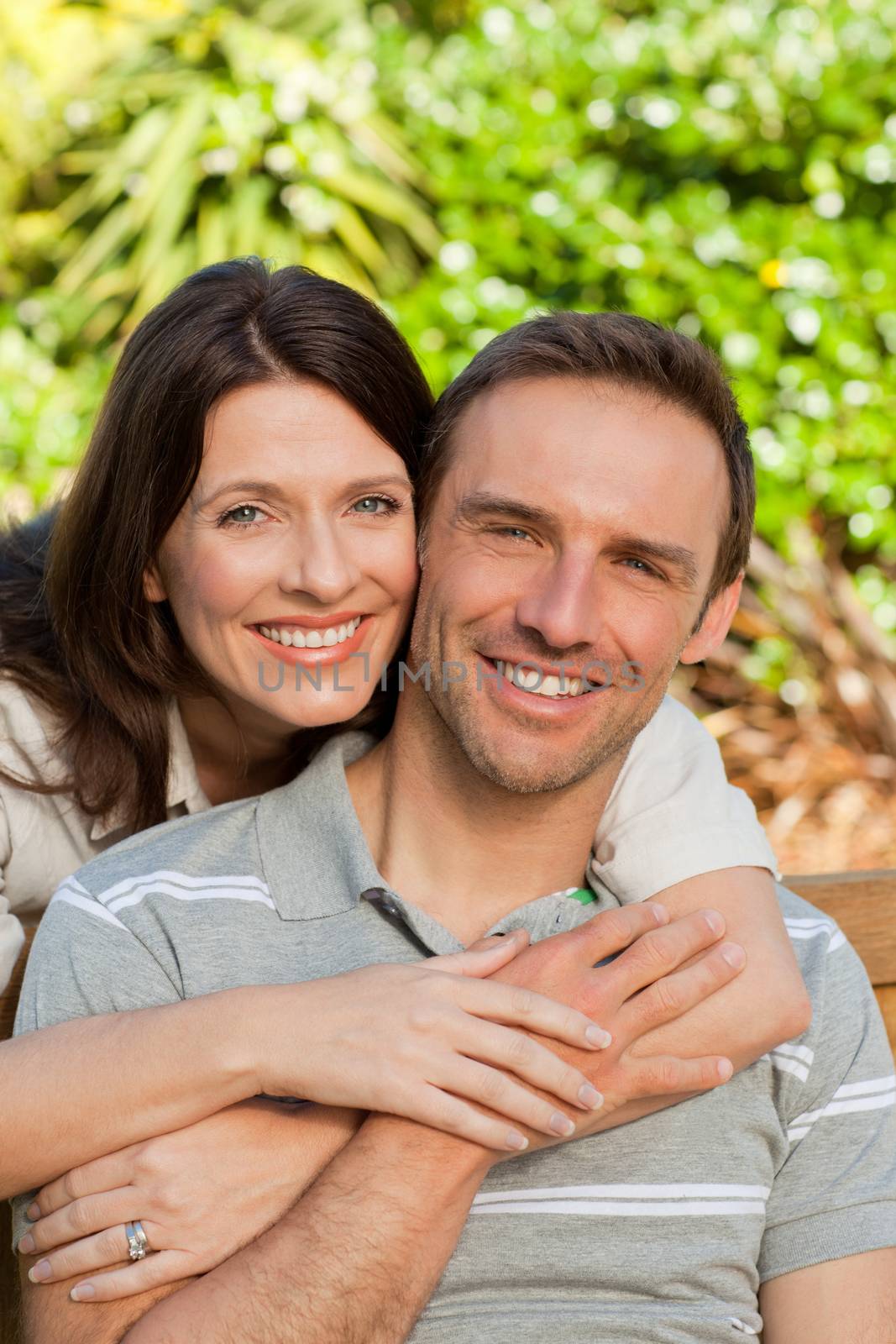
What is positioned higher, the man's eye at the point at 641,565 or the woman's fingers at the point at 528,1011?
the man's eye at the point at 641,565

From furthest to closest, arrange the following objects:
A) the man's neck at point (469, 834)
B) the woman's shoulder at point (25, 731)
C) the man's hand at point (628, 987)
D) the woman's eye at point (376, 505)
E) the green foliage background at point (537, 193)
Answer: the green foliage background at point (537, 193) < the woman's shoulder at point (25, 731) < the woman's eye at point (376, 505) < the man's neck at point (469, 834) < the man's hand at point (628, 987)

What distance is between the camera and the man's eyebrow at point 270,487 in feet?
7.52

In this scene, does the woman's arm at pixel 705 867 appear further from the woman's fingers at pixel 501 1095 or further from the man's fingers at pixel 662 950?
the woman's fingers at pixel 501 1095

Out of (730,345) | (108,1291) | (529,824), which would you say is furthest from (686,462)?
(730,345)

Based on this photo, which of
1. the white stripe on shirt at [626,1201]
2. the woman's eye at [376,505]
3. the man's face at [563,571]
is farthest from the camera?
the woman's eye at [376,505]

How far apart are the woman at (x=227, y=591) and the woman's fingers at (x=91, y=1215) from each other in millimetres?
129

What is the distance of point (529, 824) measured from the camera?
7.54 ft

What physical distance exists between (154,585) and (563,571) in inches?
32.3

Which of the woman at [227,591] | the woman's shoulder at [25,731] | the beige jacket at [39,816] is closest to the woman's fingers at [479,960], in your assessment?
the woman at [227,591]

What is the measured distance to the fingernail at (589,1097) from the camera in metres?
1.87

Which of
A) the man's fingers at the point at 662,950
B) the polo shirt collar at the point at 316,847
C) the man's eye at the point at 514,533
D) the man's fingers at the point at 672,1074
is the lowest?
the man's fingers at the point at 672,1074

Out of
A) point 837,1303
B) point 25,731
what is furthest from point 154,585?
point 837,1303

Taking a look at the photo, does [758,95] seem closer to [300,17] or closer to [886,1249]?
[300,17]

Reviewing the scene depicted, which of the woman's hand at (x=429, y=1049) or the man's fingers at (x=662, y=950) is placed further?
the man's fingers at (x=662, y=950)
